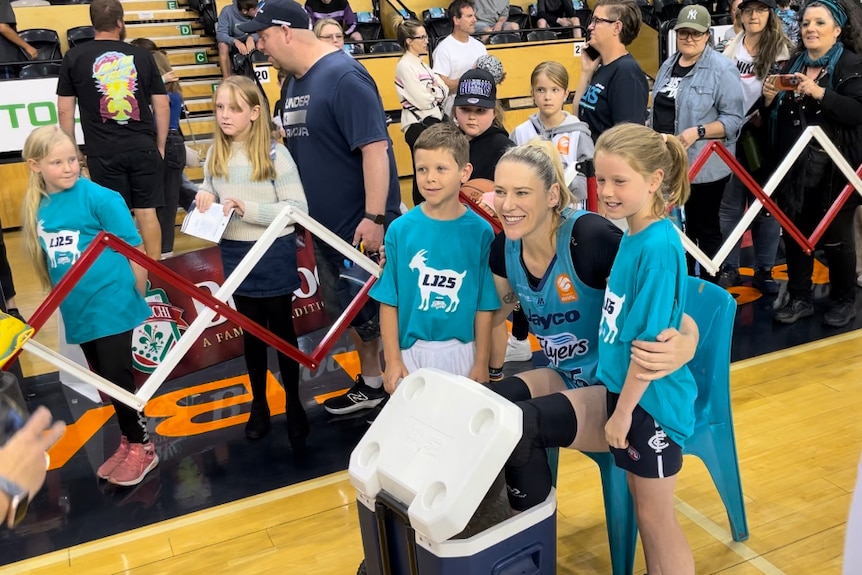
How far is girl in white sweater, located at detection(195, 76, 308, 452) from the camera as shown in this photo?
3152 millimetres

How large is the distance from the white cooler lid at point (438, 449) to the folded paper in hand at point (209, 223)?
1.39 m

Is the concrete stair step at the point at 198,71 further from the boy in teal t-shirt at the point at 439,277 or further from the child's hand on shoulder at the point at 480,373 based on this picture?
the child's hand on shoulder at the point at 480,373

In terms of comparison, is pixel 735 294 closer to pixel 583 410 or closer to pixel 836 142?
pixel 836 142

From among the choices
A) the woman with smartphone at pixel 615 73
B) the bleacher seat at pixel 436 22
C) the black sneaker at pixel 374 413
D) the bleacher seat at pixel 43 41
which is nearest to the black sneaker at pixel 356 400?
the black sneaker at pixel 374 413

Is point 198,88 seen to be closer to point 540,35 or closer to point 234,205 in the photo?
point 540,35

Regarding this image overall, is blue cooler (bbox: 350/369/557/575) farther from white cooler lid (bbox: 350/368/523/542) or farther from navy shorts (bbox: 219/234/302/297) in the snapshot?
navy shorts (bbox: 219/234/302/297)

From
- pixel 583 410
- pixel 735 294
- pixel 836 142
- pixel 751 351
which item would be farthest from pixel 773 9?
pixel 583 410

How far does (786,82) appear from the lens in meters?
4.06

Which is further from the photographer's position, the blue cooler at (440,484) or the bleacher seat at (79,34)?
the bleacher seat at (79,34)

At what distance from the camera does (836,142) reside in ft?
13.8

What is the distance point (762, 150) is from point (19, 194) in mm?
6873

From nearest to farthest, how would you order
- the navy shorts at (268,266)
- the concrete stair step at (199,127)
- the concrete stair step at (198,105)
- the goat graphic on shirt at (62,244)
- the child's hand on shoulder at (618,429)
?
1. the child's hand on shoulder at (618,429)
2. the goat graphic on shirt at (62,244)
3. the navy shorts at (268,266)
4. the concrete stair step at (199,127)
5. the concrete stair step at (198,105)

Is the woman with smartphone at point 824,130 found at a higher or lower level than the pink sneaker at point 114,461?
higher

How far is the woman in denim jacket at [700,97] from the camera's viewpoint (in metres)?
4.09
